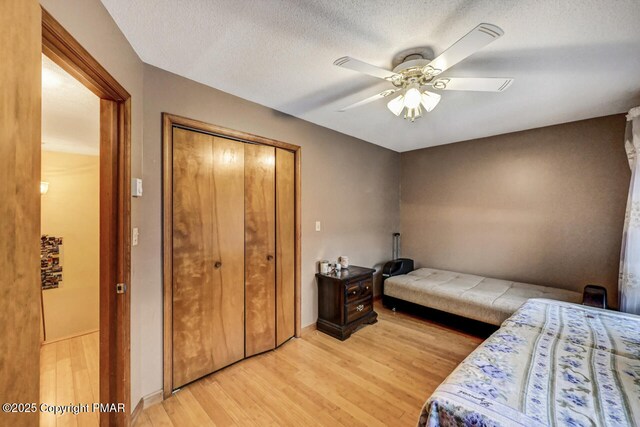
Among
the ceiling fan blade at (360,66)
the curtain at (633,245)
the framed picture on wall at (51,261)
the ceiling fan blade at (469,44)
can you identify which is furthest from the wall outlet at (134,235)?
the curtain at (633,245)

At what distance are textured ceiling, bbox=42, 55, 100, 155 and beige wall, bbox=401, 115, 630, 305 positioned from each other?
4199 mm

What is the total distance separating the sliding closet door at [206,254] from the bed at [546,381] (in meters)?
1.73

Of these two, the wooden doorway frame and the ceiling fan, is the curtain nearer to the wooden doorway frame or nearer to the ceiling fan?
the ceiling fan

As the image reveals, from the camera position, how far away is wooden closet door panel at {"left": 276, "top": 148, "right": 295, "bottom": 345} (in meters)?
2.66

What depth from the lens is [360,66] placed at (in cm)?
143

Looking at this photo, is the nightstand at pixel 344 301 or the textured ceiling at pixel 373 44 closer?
the textured ceiling at pixel 373 44

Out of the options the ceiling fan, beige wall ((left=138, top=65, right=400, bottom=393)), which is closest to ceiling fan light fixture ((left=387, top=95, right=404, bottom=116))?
the ceiling fan

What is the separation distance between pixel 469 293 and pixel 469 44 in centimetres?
265

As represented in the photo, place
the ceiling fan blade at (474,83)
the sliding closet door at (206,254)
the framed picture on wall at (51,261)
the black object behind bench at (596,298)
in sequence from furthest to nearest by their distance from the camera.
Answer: the framed picture on wall at (51,261) → the black object behind bench at (596,298) → the sliding closet door at (206,254) → the ceiling fan blade at (474,83)

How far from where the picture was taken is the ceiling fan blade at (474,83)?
159 centimetres

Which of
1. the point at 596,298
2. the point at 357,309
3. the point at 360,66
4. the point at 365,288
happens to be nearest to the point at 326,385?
the point at 357,309

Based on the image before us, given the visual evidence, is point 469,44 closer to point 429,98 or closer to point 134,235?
point 429,98

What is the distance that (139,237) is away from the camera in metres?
1.75

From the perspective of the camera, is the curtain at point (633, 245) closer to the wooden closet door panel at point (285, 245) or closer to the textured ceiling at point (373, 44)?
the textured ceiling at point (373, 44)
